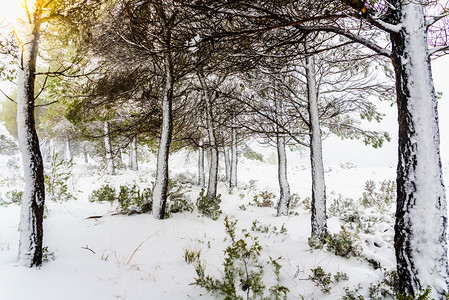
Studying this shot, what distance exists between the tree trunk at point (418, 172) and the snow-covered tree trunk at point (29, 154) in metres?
4.54

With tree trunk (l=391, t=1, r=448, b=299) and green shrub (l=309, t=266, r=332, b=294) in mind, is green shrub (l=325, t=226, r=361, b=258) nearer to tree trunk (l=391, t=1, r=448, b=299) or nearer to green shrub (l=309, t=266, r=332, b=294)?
green shrub (l=309, t=266, r=332, b=294)

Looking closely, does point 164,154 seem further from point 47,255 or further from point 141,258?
point 47,255

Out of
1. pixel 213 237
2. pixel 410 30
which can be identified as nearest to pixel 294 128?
pixel 213 237

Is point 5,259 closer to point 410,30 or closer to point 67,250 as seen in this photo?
point 67,250

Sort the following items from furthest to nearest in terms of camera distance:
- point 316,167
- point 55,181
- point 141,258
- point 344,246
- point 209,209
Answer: point 55,181 → point 209,209 → point 316,167 → point 344,246 → point 141,258

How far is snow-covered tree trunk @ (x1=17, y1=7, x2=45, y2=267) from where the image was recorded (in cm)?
287

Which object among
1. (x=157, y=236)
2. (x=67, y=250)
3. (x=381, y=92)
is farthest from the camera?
(x=381, y=92)

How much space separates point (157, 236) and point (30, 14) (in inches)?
162

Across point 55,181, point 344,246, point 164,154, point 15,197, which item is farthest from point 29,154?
point 15,197

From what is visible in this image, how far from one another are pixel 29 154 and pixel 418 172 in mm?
4750

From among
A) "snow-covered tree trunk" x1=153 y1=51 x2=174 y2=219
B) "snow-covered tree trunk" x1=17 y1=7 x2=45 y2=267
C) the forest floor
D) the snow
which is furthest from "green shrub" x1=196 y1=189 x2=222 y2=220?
the snow

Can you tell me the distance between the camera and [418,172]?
2.17 m

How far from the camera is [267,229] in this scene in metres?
5.33

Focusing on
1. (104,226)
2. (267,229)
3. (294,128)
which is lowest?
(267,229)
